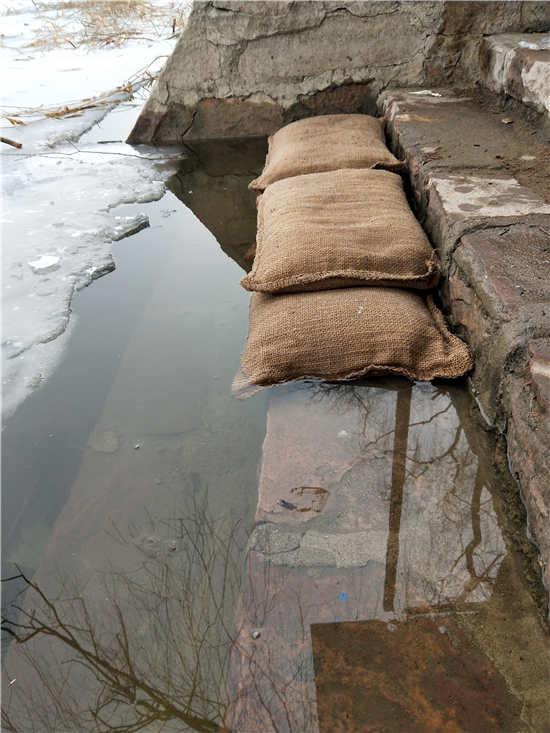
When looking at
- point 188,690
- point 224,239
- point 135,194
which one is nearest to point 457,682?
point 188,690

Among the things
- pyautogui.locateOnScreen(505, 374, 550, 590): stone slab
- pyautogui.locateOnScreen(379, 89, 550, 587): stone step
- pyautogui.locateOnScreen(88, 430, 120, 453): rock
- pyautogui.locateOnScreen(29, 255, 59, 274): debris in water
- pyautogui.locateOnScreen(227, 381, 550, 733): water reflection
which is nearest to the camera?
pyautogui.locateOnScreen(227, 381, 550, 733): water reflection

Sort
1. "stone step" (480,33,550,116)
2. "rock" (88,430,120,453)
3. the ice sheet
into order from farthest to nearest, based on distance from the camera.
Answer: "stone step" (480,33,550,116), the ice sheet, "rock" (88,430,120,453)

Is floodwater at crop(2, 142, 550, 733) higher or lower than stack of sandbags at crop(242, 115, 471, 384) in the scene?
lower

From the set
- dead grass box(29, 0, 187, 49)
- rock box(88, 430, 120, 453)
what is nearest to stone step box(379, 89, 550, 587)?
rock box(88, 430, 120, 453)

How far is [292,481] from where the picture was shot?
1.47 metres

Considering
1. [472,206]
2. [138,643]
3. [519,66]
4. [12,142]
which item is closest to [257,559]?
[138,643]

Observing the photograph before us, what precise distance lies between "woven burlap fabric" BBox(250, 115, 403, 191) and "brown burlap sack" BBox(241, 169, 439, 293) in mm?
404

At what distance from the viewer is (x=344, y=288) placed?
1.96 m

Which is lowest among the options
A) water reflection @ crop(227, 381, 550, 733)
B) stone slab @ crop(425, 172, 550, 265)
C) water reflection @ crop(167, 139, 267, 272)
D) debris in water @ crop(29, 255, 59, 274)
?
debris in water @ crop(29, 255, 59, 274)

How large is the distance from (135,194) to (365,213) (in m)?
1.51

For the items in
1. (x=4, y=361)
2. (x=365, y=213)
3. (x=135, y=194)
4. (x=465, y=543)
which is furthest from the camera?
(x=135, y=194)

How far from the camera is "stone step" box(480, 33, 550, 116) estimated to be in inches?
106

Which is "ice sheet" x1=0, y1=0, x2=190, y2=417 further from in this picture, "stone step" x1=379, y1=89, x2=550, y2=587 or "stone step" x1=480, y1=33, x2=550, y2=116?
"stone step" x1=480, y1=33, x2=550, y2=116

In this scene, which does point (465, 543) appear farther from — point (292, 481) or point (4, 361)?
point (4, 361)
